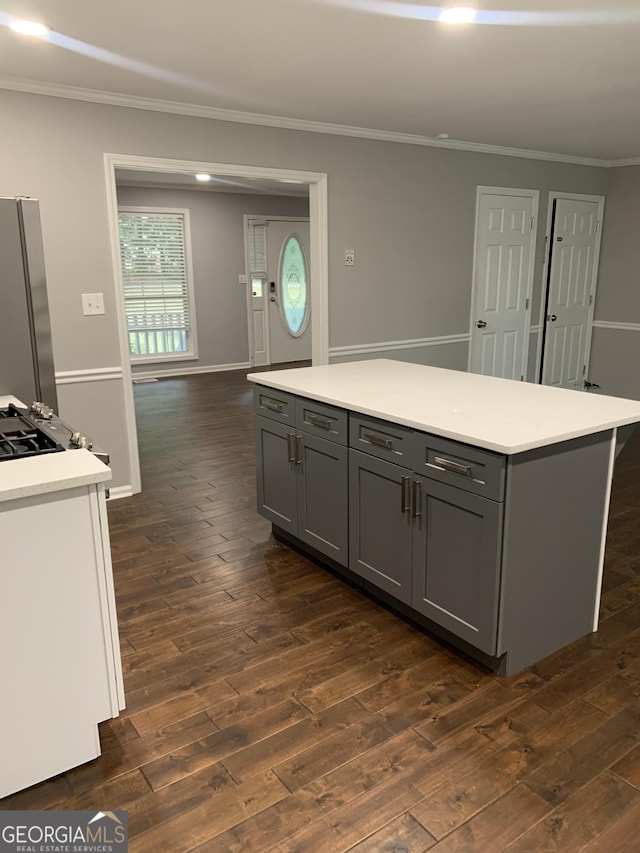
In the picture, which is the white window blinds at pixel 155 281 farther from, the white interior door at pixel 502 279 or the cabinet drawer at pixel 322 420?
the cabinet drawer at pixel 322 420

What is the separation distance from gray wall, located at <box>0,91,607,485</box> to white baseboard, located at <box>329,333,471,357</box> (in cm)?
5

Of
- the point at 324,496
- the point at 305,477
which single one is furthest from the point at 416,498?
the point at 305,477

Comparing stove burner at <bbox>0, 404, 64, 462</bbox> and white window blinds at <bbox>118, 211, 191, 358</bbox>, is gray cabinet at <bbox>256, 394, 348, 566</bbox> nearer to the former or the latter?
stove burner at <bbox>0, 404, 64, 462</bbox>

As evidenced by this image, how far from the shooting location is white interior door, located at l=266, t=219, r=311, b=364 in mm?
8898

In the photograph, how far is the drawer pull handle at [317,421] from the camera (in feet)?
9.02

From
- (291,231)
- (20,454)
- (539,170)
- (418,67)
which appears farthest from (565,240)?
(20,454)

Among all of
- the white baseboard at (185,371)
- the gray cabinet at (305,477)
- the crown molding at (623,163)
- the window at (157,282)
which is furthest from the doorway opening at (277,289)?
the gray cabinet at (305,477)

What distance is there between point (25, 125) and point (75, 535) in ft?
8.90

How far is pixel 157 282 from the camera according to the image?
8125mm

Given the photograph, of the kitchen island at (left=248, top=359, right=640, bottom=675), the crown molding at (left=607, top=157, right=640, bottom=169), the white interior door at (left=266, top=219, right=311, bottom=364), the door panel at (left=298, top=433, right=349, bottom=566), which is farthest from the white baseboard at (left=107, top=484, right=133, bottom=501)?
the crown molding at (left=607, top=157, right=640, bottom=169)

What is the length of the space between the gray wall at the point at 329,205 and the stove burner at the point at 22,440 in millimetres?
1566

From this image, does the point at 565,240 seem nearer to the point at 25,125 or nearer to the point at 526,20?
the point at 526,20

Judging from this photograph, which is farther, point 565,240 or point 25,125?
point 565,240

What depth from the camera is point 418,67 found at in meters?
3.14
